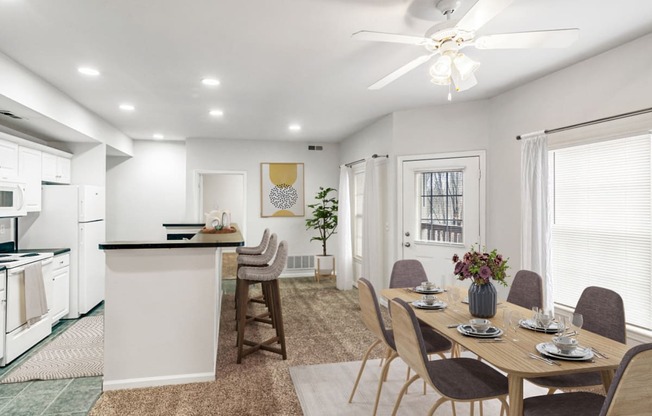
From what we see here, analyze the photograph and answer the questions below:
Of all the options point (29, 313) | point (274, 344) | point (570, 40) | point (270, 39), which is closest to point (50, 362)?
point (29, 313)

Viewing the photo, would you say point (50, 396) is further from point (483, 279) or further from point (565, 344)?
point (565, 344)

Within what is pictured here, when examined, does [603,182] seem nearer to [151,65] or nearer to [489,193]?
[489,193]

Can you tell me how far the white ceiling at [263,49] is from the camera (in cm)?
236

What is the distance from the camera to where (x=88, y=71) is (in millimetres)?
3414

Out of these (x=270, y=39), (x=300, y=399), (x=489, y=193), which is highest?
(x=270, y=39)

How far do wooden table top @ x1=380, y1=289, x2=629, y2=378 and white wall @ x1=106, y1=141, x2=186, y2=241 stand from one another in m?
5.88

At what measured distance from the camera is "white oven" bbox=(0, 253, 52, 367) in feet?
10.8

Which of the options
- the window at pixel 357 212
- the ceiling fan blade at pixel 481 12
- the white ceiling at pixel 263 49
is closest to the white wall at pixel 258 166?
the window at pixel 357 212

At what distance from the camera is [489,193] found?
442 centimetres

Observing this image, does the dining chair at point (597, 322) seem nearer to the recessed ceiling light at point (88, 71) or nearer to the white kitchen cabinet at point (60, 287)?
the recessed ceiling light at point (88, 71)

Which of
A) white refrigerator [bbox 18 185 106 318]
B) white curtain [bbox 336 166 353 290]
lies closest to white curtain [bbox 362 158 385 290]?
white curtain [bbox 336 166 353 290]

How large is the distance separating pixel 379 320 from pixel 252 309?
3017 millimetres

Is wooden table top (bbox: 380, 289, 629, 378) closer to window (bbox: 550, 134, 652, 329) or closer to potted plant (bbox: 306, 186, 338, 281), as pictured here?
window (bbox: 550, 134, 652, 329)

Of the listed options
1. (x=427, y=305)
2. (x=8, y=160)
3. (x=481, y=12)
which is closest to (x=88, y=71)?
(x=8, y=160)
